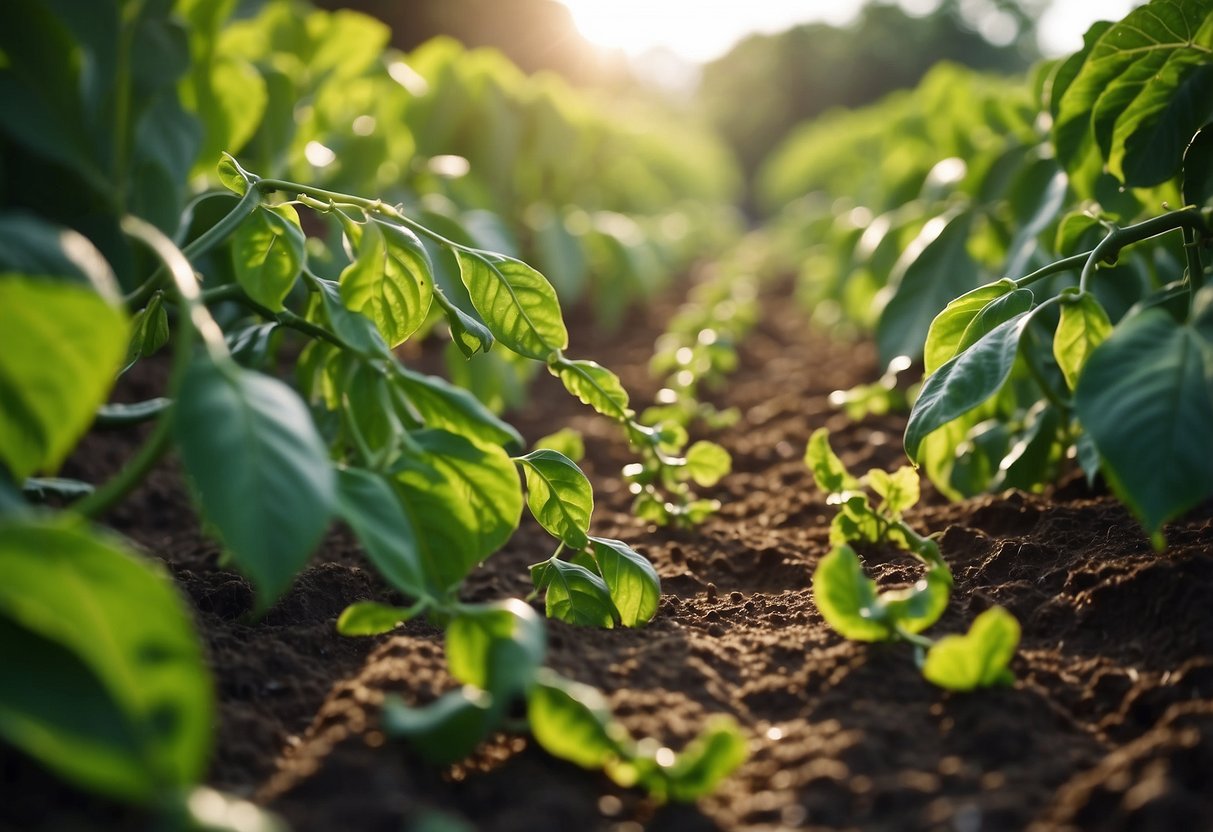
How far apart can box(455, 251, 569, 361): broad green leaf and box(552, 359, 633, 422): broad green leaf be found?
3 cm

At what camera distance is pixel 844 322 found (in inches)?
131

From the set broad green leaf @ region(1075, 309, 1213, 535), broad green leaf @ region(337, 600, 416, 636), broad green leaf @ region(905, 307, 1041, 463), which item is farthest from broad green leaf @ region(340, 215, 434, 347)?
broad green leaf @ region(1075, 309, 1213, 535)

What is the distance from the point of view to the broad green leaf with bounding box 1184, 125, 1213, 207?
122 cm

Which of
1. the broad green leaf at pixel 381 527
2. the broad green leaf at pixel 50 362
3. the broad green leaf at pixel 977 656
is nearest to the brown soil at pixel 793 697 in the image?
the broad green leaf at pixel 977 656

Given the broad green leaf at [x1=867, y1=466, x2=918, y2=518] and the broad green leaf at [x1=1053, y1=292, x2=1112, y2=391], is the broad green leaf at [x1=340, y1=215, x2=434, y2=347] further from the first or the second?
the broad green leaf at [x1=1053, y1=292, x2=1112, y2=391]

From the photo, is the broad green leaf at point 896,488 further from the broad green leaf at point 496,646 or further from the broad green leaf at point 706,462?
the broad green leaf at point 496,646

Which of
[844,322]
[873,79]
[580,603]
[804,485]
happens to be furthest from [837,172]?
[873,79]

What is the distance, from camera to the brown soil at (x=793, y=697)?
0.77 m

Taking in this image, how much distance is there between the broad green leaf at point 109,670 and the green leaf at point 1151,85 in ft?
3.94

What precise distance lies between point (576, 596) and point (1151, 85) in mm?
929

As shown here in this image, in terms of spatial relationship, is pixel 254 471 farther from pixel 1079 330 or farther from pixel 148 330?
pixel 1079 330

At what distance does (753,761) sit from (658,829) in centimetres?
14

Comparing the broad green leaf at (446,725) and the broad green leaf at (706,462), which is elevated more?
the broad green leaf at (706,462)

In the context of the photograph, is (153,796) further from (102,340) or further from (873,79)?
(873,79)
